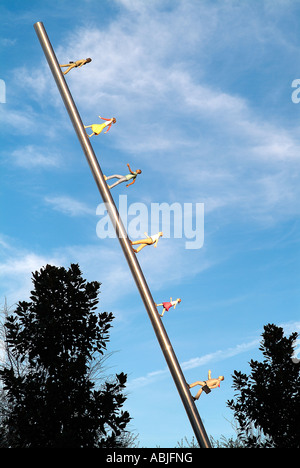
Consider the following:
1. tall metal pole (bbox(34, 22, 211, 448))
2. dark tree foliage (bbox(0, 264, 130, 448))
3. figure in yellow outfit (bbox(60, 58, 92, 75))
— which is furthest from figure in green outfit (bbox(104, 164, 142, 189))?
dark tree foliage (bbox(0, 264, 130, 448))

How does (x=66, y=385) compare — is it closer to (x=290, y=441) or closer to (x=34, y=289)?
(x=34, y=289)

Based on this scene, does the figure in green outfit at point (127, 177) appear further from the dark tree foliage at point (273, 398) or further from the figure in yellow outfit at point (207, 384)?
the dark tree foliage at point (273, 398)

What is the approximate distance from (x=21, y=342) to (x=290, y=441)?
5.91 m

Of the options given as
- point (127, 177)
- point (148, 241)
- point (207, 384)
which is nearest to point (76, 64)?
point (127, 177)

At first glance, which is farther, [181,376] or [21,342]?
[21,342]

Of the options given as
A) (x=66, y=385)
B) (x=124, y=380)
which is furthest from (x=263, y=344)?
(x=66, y=385)

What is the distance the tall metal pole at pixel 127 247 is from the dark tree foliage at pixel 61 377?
3715 mm

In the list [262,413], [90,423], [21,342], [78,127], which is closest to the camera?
[78,127]

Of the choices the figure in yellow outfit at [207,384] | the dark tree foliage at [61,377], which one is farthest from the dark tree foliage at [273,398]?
the figure in yellow outfit at [207,384]

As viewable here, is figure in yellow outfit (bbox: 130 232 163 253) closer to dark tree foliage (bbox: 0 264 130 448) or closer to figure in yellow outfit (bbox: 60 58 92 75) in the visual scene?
figure in yellow outfit (bbox: 60 58 92 75)

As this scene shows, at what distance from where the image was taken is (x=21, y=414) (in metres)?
8.79

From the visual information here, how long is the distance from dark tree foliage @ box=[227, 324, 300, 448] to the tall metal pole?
6.16m

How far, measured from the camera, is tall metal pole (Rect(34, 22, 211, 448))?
5055 mm

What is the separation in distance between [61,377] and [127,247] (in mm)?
4472
